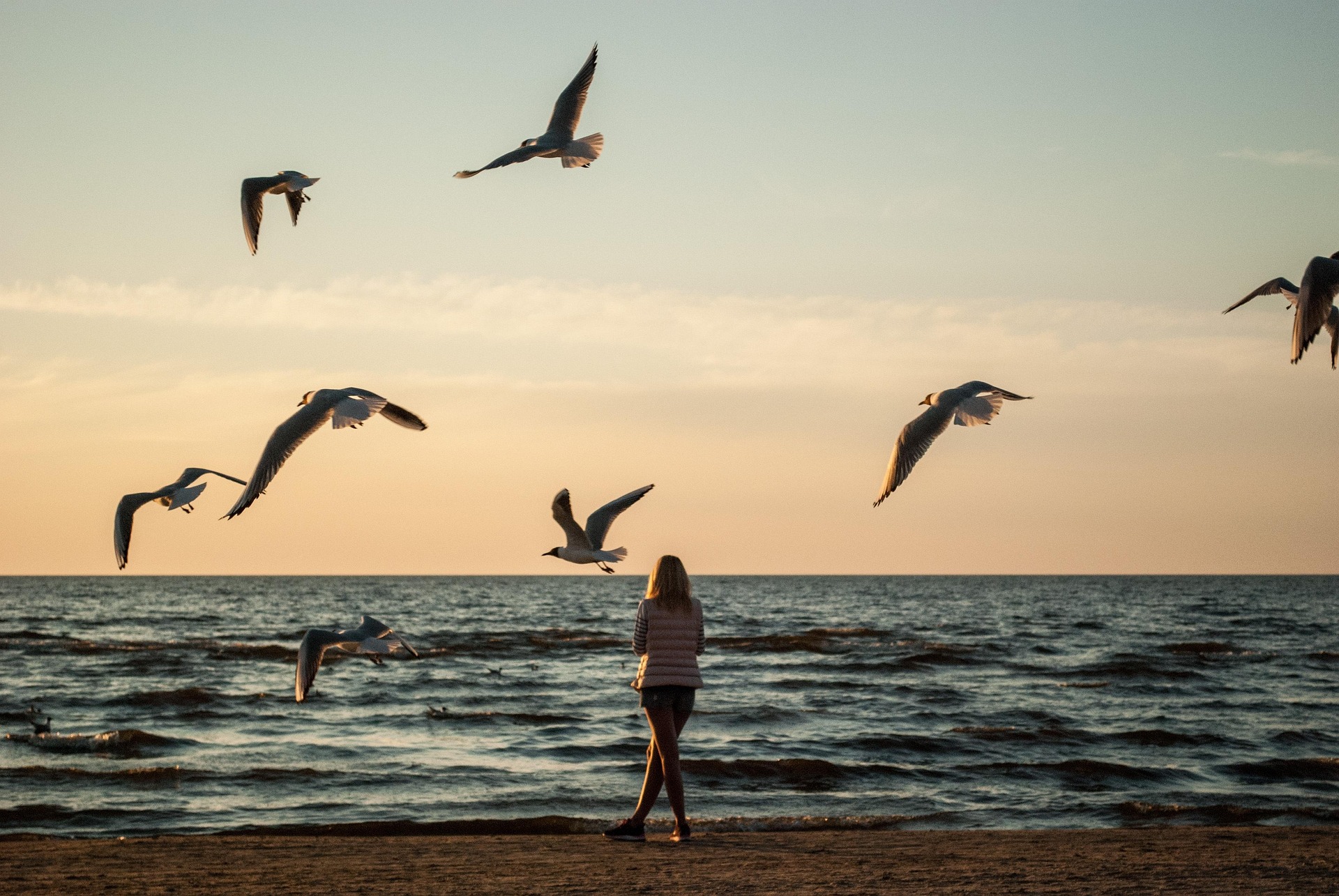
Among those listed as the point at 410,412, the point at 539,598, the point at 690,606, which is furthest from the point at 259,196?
the point at 539,598

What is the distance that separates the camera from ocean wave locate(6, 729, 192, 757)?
1394cm

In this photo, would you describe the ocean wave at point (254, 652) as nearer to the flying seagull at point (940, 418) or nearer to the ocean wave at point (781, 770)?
the ocean wave at point (781, 770)

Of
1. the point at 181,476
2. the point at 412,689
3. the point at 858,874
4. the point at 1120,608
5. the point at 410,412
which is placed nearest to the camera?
the point at 858,874

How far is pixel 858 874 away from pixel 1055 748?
7757 millimetres

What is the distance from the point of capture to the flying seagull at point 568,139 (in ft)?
31.9

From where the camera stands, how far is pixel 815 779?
12.1m

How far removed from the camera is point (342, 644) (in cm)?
893

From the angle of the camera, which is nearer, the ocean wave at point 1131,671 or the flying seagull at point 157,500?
the flying seagull at point 157,500

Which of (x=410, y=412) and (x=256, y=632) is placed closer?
(x=410, y=412)

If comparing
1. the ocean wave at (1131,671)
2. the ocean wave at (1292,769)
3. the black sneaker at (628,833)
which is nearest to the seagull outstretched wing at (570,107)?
the black sneaker at (628,833)

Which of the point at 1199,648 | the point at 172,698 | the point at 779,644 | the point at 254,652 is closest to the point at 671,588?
the point at 172,698

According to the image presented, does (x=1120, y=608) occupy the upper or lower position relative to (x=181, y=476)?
lower

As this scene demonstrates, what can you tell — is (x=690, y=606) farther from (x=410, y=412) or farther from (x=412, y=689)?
(x=412, y=689)

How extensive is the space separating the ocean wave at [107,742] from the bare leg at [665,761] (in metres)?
8.34
